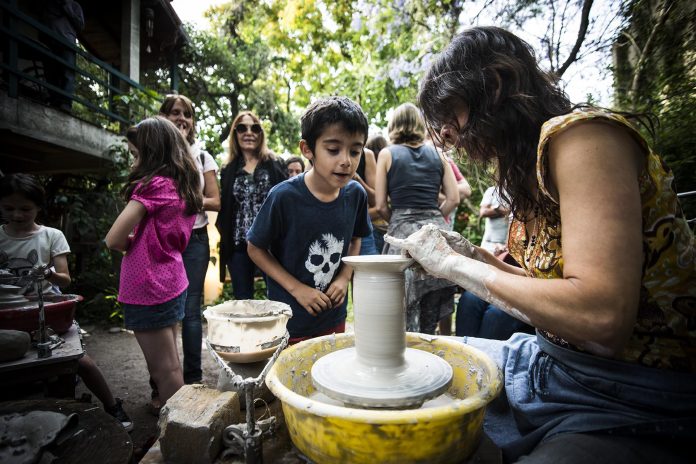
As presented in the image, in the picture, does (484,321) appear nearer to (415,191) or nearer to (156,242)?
(415,191)

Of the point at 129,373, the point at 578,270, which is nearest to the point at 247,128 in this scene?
the point at 129,373

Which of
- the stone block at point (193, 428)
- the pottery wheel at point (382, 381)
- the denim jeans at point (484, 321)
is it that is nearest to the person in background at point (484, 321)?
the denim jeans at point (484, 321)

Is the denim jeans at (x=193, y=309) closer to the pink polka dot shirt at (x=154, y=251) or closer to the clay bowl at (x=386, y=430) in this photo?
the pink polka dot shirt at (x=154, y=251)

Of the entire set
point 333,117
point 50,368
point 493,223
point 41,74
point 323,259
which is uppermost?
point 41,74

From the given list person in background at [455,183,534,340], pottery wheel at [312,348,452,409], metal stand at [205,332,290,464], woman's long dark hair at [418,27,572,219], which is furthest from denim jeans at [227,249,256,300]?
woman's long dark hair at [418,27,572,219]

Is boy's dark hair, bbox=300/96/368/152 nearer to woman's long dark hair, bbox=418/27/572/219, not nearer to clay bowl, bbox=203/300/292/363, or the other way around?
woman's long dark hair, bbox=418/27/572/219

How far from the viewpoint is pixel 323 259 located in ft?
7.02

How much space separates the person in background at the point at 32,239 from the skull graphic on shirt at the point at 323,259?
1823 mm

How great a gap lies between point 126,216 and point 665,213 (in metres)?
2.38

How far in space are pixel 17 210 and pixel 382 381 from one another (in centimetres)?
326

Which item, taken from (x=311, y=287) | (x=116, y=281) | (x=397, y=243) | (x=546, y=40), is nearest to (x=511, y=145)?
(x=397, y=243)

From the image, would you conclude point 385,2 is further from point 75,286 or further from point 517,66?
point 75,286

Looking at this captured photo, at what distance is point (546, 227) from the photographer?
117 centimetres

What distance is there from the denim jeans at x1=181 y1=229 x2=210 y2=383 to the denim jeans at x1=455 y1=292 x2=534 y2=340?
2.03 m
